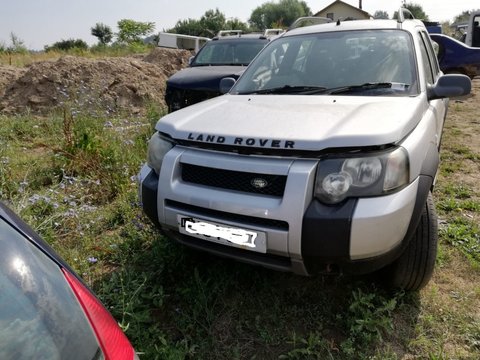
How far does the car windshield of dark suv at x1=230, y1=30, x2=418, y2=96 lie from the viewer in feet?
8.44

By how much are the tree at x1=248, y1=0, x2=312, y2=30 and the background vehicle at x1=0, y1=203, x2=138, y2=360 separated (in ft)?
213

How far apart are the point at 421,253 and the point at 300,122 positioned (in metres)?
1.01

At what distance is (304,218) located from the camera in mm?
1742

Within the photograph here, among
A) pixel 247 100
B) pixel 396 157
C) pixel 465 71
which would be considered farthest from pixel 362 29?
pixel 465 71

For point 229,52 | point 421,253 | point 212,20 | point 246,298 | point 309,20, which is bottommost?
point 246,298

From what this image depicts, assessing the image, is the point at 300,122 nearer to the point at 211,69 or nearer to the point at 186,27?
the point at 211,69

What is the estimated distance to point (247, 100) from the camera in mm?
2676

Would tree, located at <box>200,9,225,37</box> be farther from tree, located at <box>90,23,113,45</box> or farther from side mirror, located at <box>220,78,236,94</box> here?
side mirror, located at <box>220,78,236,94</box>

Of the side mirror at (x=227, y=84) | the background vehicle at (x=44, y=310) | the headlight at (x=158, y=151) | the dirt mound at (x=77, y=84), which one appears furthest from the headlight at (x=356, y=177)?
the dirt mound at (x=77, y=84)

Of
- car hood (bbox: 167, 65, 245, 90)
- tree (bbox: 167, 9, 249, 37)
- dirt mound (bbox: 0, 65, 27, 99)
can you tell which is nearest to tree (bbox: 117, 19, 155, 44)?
tree (bbox: 167, 9, 249, 37)

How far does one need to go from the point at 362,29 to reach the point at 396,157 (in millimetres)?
1723

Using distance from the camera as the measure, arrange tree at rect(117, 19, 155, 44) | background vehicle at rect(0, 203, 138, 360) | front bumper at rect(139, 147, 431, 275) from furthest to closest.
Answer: tree at rect(117, 19, 155, 44) → front bumper at rect(139, 147, 431, 275) → background vehicle at rect(0, 203, 138, 360)

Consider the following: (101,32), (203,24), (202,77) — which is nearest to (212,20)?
(203,24)

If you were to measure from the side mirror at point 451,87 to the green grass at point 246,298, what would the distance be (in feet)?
3.71
